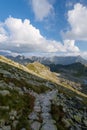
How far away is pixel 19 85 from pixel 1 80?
313 cm

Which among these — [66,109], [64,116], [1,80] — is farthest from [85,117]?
[1,80]

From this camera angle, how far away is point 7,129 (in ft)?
74.6

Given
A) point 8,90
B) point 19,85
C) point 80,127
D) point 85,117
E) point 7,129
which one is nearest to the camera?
point 7,129

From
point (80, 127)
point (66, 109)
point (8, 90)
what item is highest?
point (8, 90)

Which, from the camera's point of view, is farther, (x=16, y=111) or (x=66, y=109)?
(x=66, y=109)

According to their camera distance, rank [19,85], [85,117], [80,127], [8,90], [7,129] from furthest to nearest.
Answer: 1. [19,85]
2. [85,117]
3. [8,90]
4. [80,127]
5. [7,129]

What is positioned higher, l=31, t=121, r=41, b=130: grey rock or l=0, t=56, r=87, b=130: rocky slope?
l=0, t=56, r=87, b=130: rocky slope

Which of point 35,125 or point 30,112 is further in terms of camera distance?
point 30,112

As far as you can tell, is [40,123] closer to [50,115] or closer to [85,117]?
[50,115]

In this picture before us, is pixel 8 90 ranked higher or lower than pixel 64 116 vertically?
higher

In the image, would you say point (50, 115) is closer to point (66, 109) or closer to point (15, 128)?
point (66, 109)

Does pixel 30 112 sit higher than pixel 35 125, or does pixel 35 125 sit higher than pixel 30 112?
pixel 30 112

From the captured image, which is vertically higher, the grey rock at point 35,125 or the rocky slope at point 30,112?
the rocky slope at point 30,112

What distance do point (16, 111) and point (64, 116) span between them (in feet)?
21.5
